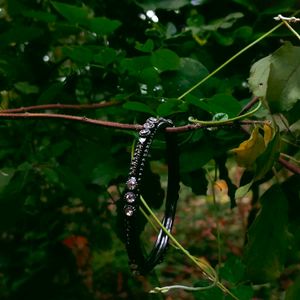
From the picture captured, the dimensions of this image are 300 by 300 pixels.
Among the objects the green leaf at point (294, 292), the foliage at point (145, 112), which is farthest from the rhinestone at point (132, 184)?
the green leaf at point (294, 292)

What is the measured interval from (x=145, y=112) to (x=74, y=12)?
0.63ft

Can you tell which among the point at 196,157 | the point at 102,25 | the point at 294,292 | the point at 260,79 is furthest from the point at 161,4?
the point at 294,292

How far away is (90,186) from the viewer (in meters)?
0.90

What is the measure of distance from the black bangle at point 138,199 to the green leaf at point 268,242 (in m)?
0.09

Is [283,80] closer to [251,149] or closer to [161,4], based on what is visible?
[251,149]

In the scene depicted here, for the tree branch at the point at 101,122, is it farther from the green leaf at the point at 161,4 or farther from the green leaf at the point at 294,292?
the green leaf at the point at 161,4

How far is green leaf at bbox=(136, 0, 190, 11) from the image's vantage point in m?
0.78

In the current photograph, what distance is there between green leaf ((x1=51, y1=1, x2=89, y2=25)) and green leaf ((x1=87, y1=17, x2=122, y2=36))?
0.01 m

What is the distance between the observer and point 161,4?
0.79 metres

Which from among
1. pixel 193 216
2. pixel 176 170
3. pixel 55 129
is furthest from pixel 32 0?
pixel 193 216

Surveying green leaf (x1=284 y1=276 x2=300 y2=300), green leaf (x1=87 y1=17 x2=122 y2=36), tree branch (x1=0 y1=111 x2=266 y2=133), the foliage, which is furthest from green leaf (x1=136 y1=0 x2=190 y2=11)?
green leaf (x1=284 y1=276 x2=300 y2=300)

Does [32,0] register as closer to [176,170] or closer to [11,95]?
[11,95]

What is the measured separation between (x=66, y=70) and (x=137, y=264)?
44cm

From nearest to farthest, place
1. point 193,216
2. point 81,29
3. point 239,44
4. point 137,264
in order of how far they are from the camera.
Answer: point 137,264
point 81,29
point 239,44
point 193,216
